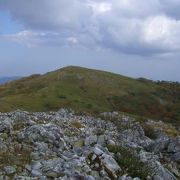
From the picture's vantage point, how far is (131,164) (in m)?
20.2

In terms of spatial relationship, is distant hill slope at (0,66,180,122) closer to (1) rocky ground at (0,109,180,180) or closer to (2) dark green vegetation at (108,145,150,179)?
(1) rocky ground at (0,109,180,180)

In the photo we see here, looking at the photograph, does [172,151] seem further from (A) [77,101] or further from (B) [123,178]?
(A) [77,101]

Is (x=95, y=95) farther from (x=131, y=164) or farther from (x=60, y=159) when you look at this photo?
(x=60, y=159)

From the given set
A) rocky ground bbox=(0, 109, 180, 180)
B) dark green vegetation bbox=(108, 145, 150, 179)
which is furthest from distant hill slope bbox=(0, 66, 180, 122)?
dark green vegetation bbox=(108, 145, 150, 179)

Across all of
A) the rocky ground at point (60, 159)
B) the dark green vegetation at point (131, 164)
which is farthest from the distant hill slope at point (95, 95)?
the dark green vegetation at point (131, 164)

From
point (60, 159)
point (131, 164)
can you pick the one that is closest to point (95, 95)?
point (131, 164)

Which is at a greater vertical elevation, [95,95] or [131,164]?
[131,164]

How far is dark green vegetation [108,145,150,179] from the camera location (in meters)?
19.7

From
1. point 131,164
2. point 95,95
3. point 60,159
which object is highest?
point 60,159

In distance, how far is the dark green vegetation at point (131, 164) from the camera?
776 inches

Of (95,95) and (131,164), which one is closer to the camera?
(131,164)

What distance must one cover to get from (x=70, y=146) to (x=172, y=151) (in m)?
12.0

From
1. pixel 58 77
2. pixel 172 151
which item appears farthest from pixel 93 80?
pixel 172 151

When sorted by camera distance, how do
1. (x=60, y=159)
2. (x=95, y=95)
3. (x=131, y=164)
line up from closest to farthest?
(x=60, y=159)
(x=131, y=164)
(x=95, y=95)
